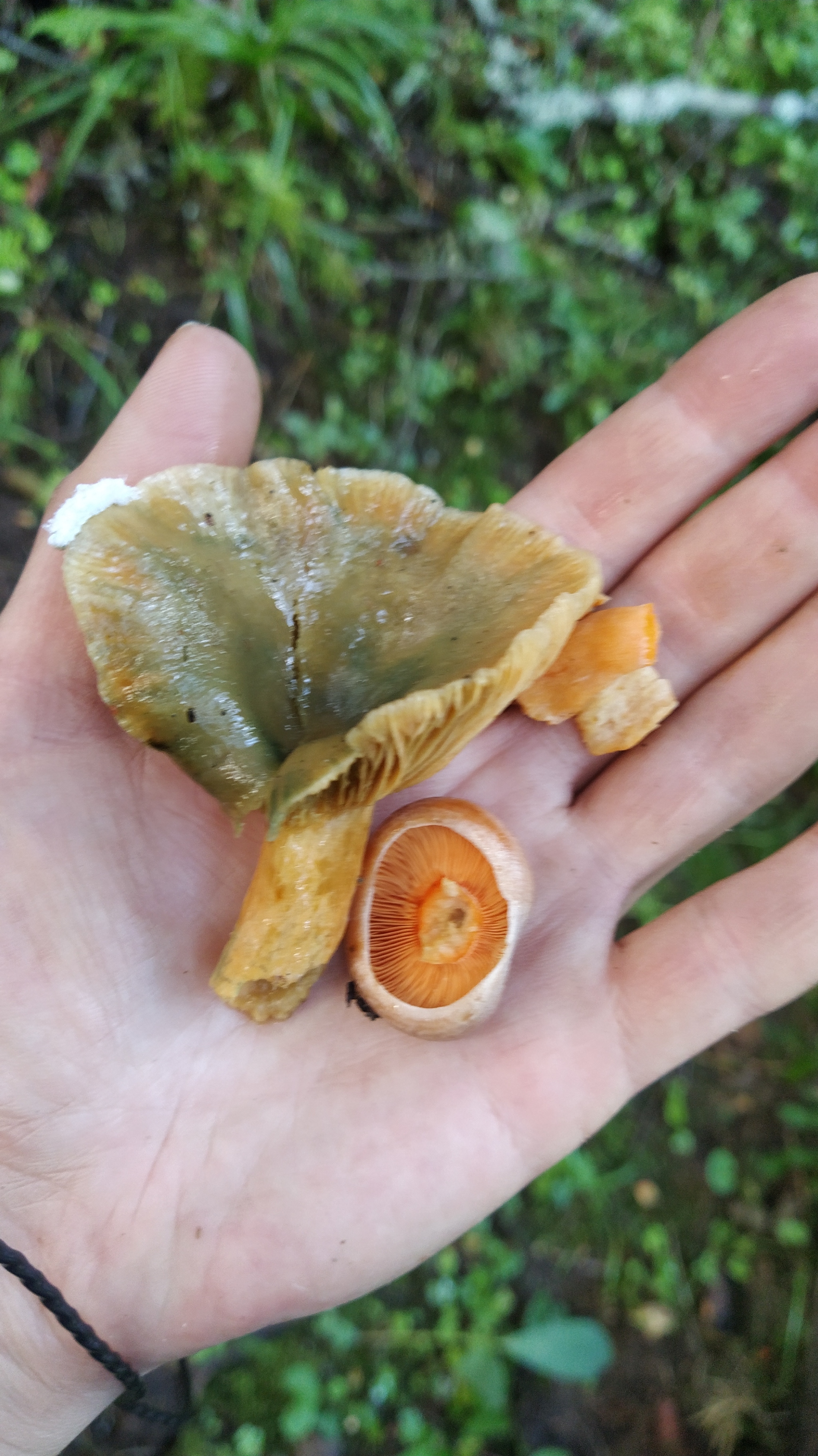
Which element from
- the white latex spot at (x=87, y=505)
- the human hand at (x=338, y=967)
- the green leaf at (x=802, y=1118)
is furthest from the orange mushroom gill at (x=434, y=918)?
the green leaf at (x=802, y=1118)

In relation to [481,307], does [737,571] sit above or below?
below

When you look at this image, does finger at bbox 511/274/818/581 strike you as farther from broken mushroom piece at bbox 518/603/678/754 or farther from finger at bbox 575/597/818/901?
finger at bbox 575/597/818/901

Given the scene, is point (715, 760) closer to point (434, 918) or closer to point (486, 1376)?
point (434, 918)

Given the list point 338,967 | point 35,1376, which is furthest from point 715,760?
point 35,1376

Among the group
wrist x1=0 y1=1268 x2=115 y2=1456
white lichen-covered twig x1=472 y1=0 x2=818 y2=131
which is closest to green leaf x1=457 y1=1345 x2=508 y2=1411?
wrist x1=0 y1=1268 x2=115 y2=1456

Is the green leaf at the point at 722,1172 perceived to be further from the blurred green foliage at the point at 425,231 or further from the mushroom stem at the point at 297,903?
the blurred green foliage at the point at 425,231

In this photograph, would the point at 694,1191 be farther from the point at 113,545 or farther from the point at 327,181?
the point at 327,181
